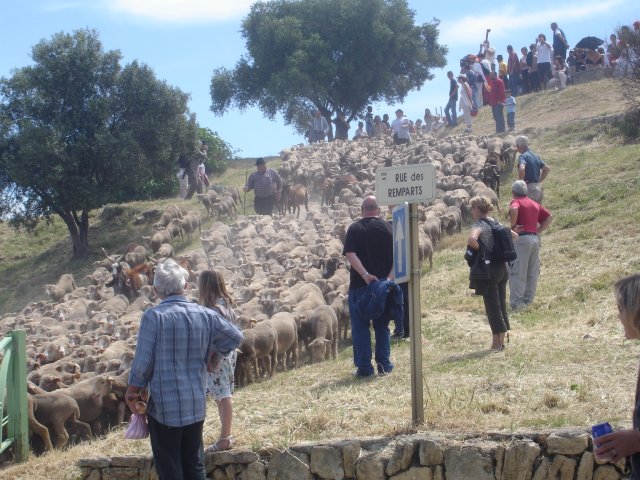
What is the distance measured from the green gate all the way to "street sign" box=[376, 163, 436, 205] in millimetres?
4349

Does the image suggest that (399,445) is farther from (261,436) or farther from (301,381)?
(301,381)

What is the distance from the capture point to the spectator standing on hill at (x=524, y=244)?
45.0ft

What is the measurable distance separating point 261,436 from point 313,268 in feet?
33.5

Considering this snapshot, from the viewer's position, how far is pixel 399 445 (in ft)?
25.3

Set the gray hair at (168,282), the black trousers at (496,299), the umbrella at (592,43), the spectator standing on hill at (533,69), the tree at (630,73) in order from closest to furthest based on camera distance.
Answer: the gray hair at (168,282)
the black trousers at (496,299)
the tree at (630,73)
the spectator standing on hill at (533,69)
the umbrella at (592,43)

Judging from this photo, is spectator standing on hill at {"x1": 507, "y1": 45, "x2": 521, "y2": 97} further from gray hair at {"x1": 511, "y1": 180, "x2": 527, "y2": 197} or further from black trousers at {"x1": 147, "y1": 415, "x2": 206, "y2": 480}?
black trousers at {"x1": 147, "y1": 415, "x2": 206, "y2": 480}

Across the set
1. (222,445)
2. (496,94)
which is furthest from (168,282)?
(496,94)

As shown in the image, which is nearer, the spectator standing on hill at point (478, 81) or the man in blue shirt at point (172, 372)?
the man in blue shirt at point (172, 372)

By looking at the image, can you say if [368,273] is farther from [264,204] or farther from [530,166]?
[264,204]

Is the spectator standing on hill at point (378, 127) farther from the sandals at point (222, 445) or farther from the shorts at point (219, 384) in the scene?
the shorts at point (219, 384)

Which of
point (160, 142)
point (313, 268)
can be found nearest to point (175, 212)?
point (160, 142)

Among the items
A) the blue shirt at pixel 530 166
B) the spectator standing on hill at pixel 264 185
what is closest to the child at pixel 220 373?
the blue shirt at pixel 530 166

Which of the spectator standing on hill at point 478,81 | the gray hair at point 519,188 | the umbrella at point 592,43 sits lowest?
the gray hair at point 519,188

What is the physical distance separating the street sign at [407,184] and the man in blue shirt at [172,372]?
2.19 meters
